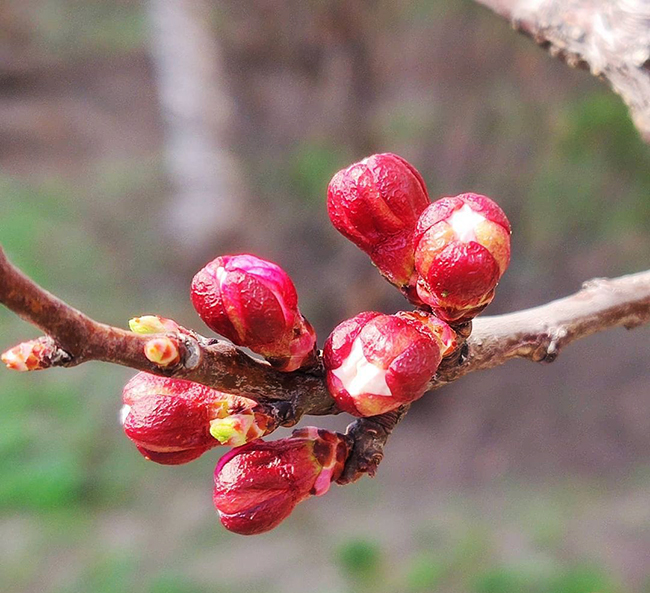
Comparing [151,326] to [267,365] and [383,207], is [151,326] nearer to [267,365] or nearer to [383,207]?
[267,365]

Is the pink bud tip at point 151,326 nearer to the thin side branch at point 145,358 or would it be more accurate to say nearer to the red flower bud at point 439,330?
the thin side branch at point 145,358

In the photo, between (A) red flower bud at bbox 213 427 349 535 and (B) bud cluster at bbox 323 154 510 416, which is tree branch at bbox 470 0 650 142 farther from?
(A) red flower bud at bbox 213 427 349 535

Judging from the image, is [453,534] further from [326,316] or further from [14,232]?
[14,232]

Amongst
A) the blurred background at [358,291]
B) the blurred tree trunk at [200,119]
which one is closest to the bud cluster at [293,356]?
the blurred background at [358,291]

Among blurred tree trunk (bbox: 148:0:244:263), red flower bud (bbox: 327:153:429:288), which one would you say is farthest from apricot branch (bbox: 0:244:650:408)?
blurred tree trunk (bbox: 148:0:244:263)

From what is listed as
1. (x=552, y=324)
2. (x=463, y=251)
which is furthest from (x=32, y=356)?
(x=552, y=324)

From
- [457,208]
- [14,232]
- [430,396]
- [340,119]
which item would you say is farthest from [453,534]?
[14,232]
